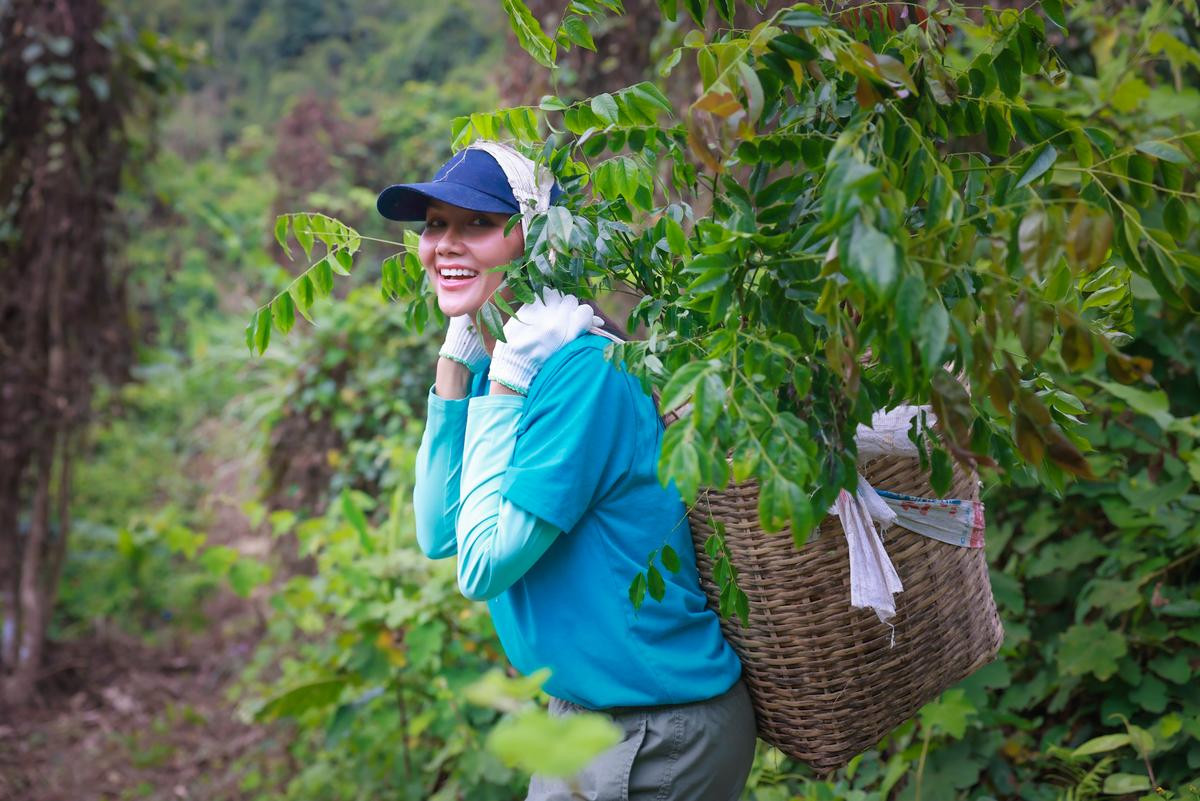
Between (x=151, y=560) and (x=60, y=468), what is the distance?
44.2 inches

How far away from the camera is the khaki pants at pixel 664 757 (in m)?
Result: 1.65

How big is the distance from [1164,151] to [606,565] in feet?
3.16

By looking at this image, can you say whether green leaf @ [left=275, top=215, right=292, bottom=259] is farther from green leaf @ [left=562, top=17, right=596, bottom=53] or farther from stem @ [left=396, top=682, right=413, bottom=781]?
stem @ [left=396, top=682, right=413, bottom=781]

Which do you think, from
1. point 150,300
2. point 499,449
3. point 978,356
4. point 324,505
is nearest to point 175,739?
point 324,505

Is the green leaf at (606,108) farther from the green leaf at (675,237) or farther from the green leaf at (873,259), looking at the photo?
the green leaf at (873,259)

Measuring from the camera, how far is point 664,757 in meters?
1.67

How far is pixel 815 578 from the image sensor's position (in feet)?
5.20

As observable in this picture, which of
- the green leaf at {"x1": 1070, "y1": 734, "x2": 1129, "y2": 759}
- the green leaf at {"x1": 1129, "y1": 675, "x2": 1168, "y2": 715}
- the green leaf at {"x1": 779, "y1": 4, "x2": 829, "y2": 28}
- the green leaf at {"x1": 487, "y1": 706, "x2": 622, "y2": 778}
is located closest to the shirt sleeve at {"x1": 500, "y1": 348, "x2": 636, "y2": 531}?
the green leaf at {"x1": 779, "y1": 4, "x2": 829, "y2": 28}

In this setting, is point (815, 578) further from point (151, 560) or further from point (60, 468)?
point (151, 560)

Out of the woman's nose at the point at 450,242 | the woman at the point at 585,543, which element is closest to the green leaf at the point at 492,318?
the woman at the point at 585,543

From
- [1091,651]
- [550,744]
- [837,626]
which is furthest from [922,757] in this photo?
[550,744]

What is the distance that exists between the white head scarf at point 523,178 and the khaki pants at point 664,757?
82 centimetres

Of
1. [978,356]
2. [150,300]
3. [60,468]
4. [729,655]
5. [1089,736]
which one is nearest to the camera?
[978,356]

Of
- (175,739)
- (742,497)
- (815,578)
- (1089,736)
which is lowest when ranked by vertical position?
(175,739)
